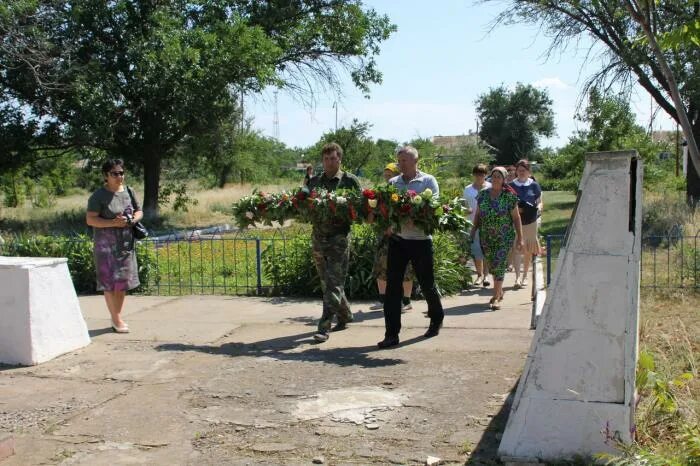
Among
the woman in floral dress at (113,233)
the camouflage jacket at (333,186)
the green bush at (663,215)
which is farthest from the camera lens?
the green bush at (663,215)

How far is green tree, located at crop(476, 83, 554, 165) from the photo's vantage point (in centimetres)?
7031

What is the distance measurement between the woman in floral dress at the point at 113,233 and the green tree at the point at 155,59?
49.0 ft

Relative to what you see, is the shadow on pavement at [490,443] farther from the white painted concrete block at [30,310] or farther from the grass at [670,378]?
the white painted concrete block at [30,310]

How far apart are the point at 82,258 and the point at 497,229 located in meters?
5.69

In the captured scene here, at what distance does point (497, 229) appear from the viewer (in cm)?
792

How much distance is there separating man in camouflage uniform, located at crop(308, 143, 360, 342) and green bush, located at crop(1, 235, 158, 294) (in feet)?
13.4

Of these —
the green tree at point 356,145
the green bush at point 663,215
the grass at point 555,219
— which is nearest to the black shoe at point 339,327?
the green bush at point 663,215

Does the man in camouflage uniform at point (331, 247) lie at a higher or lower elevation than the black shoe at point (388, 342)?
higher

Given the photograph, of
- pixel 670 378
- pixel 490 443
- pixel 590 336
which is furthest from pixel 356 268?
pixel 590 336

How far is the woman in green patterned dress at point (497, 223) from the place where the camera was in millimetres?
7898

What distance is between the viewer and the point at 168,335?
700cm

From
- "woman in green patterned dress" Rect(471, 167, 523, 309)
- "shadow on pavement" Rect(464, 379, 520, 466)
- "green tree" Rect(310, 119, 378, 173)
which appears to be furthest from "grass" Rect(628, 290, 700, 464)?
"green tree" Rect(310, 119, 378, 173)

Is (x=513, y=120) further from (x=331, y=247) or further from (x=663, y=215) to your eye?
(x=331, y=247)

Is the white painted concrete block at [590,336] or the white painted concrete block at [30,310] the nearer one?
the white painted concrete block at [590,336]
